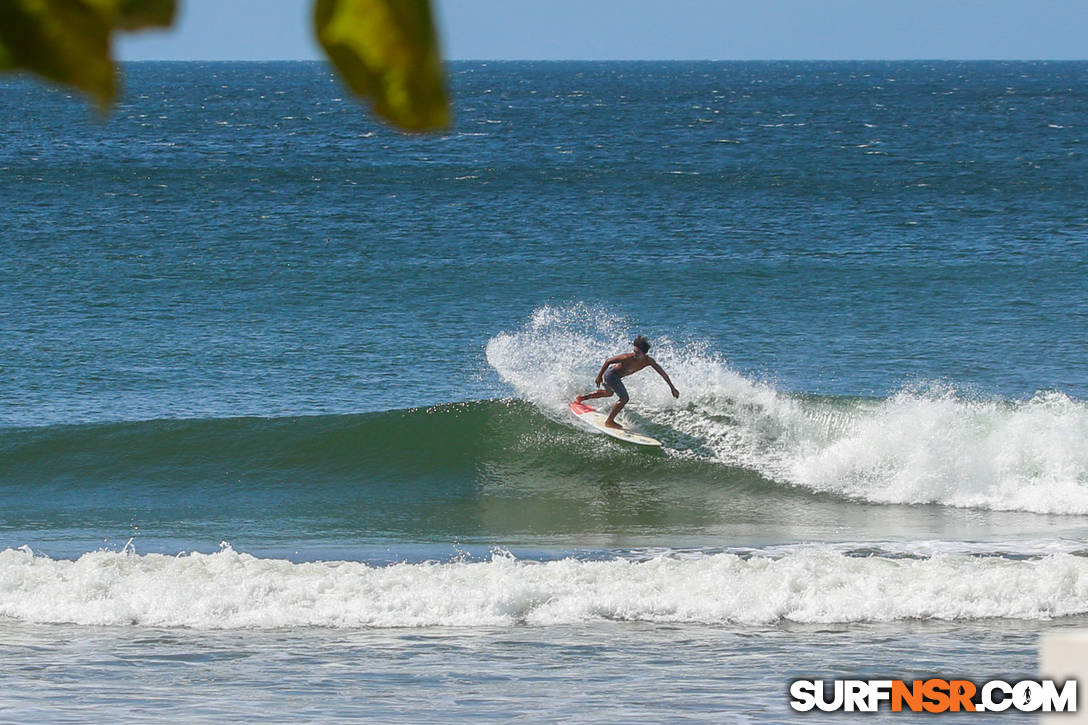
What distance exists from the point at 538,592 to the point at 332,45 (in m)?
10.9

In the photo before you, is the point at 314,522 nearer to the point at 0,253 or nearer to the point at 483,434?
the point at 483,434

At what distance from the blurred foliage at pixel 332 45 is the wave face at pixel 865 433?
54.0ft

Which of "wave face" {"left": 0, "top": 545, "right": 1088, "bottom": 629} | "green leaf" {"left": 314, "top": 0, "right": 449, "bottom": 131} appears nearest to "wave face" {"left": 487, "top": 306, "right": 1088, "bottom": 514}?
"wave face" {"left": 0, "top": 545, "right": 1088, "bottom": 629}

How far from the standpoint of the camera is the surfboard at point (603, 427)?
18531 millimetres

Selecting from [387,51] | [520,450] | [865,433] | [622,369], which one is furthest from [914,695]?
[520,450]

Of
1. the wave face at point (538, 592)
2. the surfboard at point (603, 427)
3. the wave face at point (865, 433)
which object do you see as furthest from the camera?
the surfboard at point (603, 427)

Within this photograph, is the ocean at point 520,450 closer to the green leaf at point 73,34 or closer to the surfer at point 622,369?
the green leaf at point 73,34

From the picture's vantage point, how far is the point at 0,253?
111 ft

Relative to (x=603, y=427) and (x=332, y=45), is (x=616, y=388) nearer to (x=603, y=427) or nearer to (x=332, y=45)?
(x=603, y=427)

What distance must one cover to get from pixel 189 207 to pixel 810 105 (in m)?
71.1

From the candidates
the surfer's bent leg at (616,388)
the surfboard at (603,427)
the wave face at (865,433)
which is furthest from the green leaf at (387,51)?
the surfboard at (603,427)

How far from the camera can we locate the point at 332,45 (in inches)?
25.3

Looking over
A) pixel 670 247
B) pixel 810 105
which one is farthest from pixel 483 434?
pixel 810 105

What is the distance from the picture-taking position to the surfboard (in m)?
18.5
